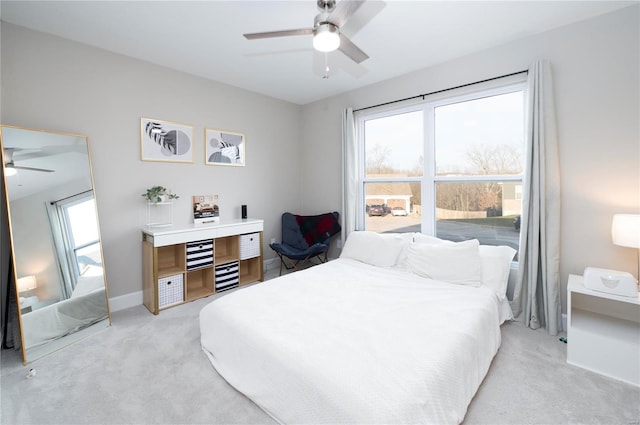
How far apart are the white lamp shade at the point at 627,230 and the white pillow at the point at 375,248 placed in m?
1.65

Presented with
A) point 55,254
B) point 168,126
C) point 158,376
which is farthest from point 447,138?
point 55,254

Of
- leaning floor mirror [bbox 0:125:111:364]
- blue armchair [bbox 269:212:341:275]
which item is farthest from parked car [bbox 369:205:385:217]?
leaning floor mirror [bbox 0:125:111:364]

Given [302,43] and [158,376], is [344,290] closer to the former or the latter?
[158,376]

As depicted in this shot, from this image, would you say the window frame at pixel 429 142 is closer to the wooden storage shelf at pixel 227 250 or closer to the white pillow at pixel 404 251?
the white pillow at pixel 404 251

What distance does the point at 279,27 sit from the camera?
96.0 inches

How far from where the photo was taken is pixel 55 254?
2.36 meters

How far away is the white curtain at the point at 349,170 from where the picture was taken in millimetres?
3937

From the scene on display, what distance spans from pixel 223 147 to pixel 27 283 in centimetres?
237

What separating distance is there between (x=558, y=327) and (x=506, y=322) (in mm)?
383

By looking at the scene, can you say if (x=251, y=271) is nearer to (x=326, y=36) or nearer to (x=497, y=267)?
(x=497, y=267)

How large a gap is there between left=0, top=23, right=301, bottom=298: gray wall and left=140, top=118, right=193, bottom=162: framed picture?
63 millimetres

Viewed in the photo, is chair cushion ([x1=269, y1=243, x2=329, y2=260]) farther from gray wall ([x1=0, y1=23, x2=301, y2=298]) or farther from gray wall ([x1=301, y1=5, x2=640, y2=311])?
gray wall ([x1=301, y1=5, x2=640, y2=311])

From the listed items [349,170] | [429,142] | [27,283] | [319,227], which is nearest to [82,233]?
[27,283]

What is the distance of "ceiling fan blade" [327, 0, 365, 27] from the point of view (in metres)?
1.63
